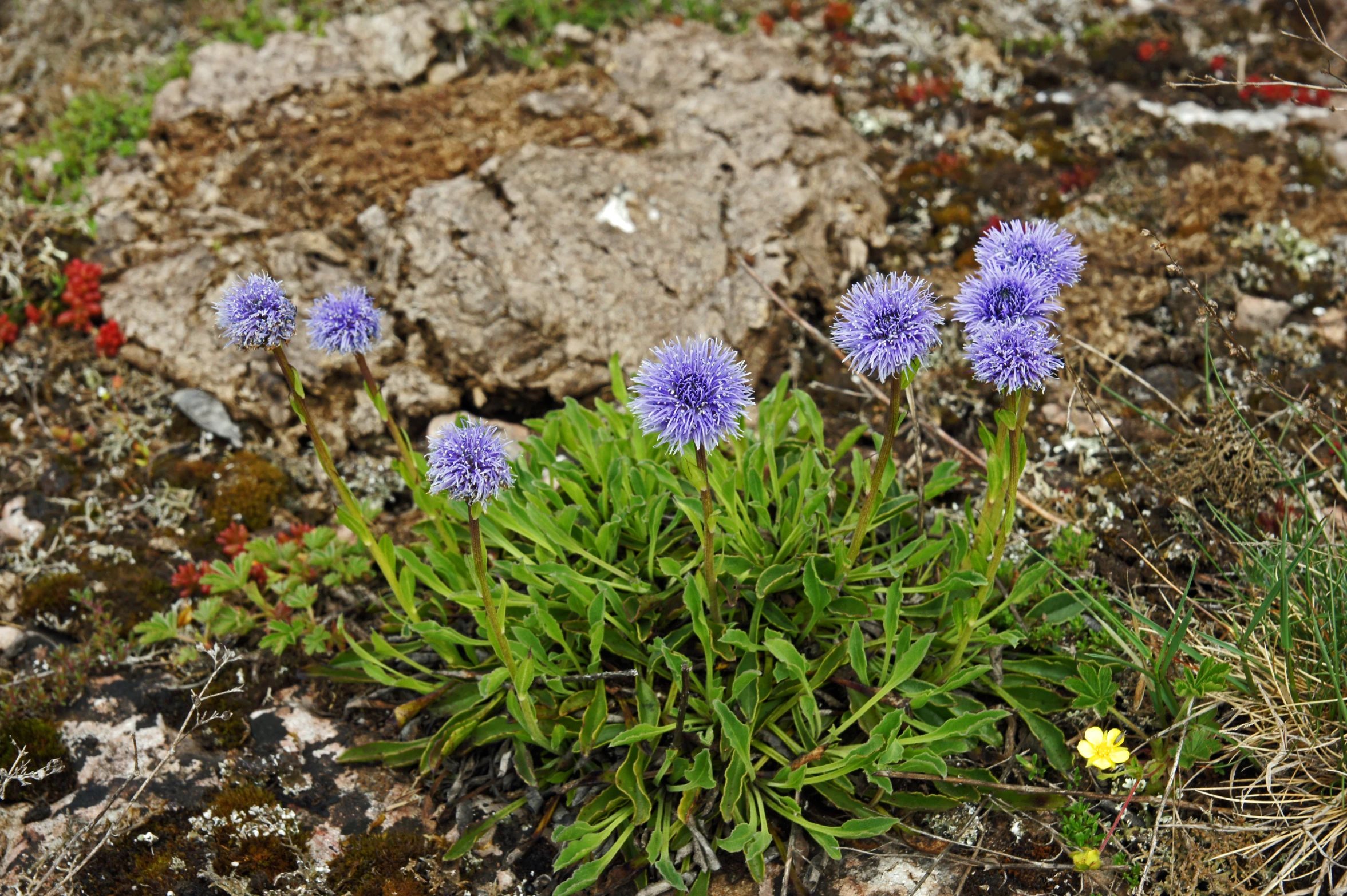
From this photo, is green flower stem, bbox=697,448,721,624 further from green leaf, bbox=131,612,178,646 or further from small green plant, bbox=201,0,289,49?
small green plant, bbox=201,0,289,49

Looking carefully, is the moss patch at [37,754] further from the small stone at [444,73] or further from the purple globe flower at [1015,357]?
the small stone at [444,73]

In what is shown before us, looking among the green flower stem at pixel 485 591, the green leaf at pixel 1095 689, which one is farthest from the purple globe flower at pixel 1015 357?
the green flower stem at pixel 485 591

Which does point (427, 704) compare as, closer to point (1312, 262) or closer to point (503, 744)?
point (503, 744)

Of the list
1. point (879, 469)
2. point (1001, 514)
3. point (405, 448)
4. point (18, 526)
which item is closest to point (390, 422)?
point (405, 448)

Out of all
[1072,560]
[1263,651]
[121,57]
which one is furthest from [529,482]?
[121,57]

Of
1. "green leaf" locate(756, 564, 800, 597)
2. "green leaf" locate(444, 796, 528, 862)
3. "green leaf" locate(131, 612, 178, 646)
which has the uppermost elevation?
"green leaf" locate(756, 564, 800, 597)

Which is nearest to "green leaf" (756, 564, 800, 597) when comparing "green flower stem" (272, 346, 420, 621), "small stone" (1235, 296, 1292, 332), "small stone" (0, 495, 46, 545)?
"green flower stem" (272, 346, 420, 621)
